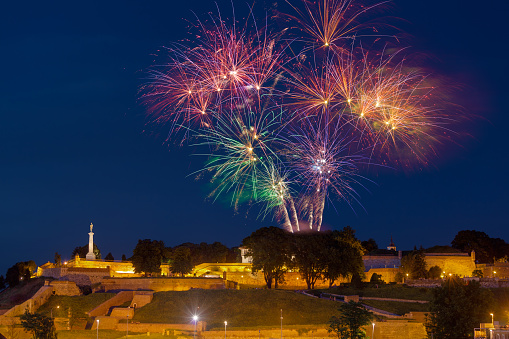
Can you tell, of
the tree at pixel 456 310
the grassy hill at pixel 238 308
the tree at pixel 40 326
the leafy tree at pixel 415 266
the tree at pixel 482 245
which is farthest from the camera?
the tree at pixel 482 245

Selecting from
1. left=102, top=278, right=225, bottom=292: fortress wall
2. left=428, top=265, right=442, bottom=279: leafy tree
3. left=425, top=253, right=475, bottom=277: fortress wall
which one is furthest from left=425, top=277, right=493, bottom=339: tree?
left=425, top=253, right=475, bottom=277: fortress wall

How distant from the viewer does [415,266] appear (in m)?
79.2

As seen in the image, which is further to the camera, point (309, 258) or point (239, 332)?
point (309, 258)

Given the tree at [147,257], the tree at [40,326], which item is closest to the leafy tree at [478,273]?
the tree at [147,257]

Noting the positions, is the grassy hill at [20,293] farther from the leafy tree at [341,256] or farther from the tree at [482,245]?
the tree at [482,245]

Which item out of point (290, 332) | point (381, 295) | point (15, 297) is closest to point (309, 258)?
point (381, 295)

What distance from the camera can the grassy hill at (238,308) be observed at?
5409cm

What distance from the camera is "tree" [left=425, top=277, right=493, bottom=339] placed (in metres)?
45.6

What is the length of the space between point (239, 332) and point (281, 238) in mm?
28122

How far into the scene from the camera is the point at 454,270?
82.3 meters

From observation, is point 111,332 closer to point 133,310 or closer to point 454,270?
point 133,310

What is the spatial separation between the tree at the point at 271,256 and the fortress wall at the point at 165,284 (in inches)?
239

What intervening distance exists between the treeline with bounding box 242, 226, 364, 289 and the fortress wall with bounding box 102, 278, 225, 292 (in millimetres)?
6855

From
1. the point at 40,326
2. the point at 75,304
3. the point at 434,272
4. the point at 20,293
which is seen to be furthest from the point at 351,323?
the point at 20,293
